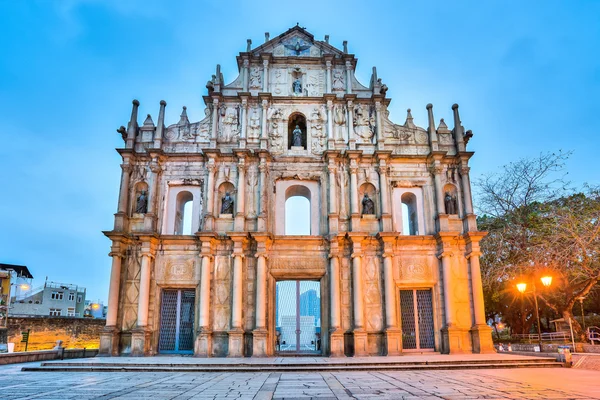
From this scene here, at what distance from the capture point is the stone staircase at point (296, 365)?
13.7 m

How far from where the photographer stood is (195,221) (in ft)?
65.3

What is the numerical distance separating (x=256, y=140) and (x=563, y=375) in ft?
47.6

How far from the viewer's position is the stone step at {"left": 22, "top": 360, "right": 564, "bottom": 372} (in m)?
13.7

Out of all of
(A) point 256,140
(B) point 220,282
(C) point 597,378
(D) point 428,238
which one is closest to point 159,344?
(B) point 220,282

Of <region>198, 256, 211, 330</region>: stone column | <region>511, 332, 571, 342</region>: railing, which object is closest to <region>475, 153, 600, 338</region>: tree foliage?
<region>511, 332, 571, 342</region>: railing

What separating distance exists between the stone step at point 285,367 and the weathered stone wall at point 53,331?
12694 millimetres

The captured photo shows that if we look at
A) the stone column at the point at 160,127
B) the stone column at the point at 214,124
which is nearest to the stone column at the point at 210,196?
the stone column at the point at 214,124

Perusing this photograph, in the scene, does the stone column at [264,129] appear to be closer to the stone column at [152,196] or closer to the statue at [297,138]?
the statue at [297,138]

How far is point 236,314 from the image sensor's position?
1803cm

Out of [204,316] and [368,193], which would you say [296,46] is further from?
[204,316]

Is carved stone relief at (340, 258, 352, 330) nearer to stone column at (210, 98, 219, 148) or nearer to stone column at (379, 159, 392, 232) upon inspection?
stone column at (379, 159, 392, 232)

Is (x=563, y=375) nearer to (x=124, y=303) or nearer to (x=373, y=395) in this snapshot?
(x=373, y=395)

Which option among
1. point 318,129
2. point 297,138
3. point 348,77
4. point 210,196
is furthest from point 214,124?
point 348,77

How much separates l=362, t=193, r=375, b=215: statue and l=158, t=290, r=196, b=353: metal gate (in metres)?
8.06
